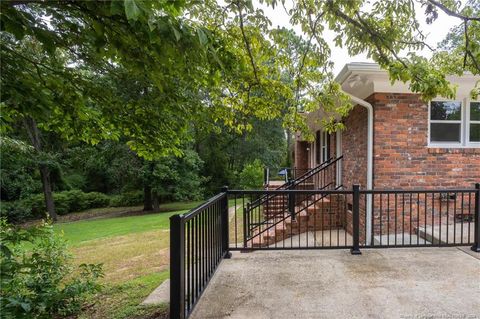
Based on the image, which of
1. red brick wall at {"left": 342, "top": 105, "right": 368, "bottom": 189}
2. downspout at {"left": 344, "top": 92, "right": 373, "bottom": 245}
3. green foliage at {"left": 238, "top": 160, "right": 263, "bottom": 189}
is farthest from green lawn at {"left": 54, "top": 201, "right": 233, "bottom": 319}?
green foliage at {"left": 238, "top": 160, "right": 263, "bottom": 189}

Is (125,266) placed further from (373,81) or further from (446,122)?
(446,122)

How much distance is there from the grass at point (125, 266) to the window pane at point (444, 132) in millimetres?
5739

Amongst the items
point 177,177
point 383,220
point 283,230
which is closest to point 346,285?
point 383,220

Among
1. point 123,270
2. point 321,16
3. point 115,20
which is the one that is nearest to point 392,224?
point 321,16

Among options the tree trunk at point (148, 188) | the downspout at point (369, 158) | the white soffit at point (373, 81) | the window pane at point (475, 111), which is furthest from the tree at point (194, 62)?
the tree trunk at point (148, 188)

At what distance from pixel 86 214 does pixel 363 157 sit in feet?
60.8

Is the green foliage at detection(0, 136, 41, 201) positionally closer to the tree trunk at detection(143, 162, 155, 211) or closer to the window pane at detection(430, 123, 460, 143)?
the tree trunk at detection(143, 162, 155, 211)

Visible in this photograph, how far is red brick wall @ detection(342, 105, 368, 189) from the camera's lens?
617 centimetres

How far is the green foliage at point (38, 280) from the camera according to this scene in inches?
90.1

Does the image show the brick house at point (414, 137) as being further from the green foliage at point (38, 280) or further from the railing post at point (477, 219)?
the green foliage at point (38, 280)

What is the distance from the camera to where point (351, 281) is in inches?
130

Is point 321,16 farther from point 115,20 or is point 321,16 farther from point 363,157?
point 363,157

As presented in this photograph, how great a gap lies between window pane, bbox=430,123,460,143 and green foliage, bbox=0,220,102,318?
635 cm

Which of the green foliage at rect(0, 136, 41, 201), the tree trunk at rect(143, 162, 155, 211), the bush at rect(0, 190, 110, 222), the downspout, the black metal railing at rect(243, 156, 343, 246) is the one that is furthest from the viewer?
the tree trunk at rect(143, 162, 155, 211)
